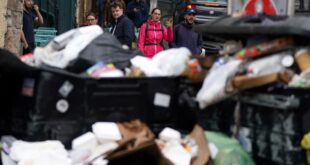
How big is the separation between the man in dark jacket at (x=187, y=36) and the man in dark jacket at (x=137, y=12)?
435 centimetres

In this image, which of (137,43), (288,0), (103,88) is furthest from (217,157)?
(137,43)

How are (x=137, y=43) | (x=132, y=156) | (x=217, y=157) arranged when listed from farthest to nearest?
(x=137, y=43) → (x=217, y=157) → (x=132, y=156)

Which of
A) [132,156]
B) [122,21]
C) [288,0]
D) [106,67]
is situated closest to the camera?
[132,156]

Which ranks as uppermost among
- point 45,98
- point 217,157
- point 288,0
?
point 288,0

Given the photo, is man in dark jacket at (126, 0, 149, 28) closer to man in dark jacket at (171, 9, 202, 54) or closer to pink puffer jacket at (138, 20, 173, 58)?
man in dark jacket at (171, 9, 202, 54)

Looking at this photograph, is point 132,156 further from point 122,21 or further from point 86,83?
point 122,21

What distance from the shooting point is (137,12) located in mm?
16391

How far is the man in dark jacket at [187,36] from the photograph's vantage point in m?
11.8

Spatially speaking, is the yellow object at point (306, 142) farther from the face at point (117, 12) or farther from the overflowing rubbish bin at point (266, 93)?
the face at point (117, 12)

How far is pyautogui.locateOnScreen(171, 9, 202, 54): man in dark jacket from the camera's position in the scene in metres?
11.8

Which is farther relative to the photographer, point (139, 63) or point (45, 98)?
point (139, 63)

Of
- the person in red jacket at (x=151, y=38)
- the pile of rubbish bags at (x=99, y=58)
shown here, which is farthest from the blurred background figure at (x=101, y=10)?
the pile of rubbish bags at (x=99, y=58)

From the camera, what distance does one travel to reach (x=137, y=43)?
11680 millimetres

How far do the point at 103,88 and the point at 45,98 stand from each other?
412 mm
